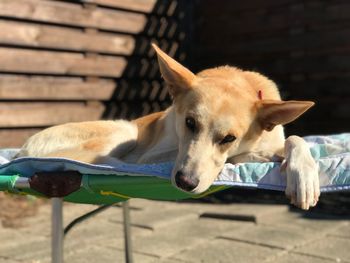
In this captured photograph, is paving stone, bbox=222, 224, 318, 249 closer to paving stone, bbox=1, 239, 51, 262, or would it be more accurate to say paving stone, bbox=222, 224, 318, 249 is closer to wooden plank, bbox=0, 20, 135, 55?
paving stone, bbox=1, 239, 51, 262

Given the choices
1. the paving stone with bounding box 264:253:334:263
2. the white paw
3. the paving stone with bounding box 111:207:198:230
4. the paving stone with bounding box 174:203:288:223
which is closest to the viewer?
the white paw

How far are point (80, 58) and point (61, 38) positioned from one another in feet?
1.05

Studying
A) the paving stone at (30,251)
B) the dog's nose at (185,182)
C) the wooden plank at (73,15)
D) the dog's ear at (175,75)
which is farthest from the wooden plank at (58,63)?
the dog's nose at (185,182)

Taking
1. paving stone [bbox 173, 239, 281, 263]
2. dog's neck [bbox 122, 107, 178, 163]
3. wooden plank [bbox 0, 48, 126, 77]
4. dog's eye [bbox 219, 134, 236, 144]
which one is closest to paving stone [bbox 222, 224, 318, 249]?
paving stone [bbox 173, 239, 281, 263]

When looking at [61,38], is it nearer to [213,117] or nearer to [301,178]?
[213,117]

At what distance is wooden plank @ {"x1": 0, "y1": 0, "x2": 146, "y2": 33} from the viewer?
5.10 metres

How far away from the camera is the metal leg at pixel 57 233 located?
219 centimetres

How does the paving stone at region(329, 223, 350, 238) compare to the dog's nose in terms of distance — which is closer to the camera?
the dog's nose

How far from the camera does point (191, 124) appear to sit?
239cm

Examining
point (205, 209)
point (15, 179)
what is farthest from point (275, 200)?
point (15, 179)

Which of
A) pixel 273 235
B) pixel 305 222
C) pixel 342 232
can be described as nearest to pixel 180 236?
pixel 273 235

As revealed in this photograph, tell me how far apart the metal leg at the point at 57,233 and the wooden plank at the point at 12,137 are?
3052 millimetres

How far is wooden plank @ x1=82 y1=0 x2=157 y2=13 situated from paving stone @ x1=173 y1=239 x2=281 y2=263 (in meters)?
3.18

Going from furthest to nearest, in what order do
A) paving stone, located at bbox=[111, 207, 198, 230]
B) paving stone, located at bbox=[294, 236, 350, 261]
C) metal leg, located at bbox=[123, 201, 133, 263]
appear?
paving stone, located at bbox=[111, 207, 198, 230]
paving stone, located at bbox=[294, 236, 350, 261]
metal leg, located at bbox=[123, 201, 133, 263]
